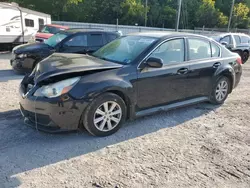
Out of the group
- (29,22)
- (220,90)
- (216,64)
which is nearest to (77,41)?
(216,64)

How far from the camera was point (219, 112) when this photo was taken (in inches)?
198

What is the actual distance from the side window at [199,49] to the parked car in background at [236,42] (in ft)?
23.2

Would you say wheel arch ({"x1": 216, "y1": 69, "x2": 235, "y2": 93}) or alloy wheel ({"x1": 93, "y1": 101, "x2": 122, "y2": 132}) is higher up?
wheel arch ({"x1": 216, "y1": 69, "x2": 235, "y2": 93})

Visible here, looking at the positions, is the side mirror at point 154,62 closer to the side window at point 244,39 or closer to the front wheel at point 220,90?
the front wheel at point 220,90

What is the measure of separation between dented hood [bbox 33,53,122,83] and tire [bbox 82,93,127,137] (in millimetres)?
492

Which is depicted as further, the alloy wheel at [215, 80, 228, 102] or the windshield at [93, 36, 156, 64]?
the alloy wheel at [215, 80, 228, 102]

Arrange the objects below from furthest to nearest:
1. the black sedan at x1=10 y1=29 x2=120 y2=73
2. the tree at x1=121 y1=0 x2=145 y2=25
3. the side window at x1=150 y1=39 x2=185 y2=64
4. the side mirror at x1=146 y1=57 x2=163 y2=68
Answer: the tree at x1=121 y1=0 x2=145 y2=25 → the black sedan at x1=10 y1=29 x2=120 y2=73 → the side window at x1=150 y1=39 x2=185 y2=64 → the side mirror at x1=146 y1=57 x2=163 y2=68

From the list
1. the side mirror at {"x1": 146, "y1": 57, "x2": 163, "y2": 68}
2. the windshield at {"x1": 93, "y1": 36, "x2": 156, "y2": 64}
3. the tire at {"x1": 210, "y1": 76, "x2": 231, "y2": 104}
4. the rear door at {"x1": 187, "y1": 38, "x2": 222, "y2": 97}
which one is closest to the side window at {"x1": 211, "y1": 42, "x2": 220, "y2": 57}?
the rear door at {"x1": 187, "y1": 38, "x2": 222, "y2": 97}

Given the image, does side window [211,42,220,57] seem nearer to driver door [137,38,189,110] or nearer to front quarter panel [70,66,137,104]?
driver door [137,38,189,110]

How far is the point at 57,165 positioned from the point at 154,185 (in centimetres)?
122

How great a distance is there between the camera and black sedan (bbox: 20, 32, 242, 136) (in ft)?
11.0

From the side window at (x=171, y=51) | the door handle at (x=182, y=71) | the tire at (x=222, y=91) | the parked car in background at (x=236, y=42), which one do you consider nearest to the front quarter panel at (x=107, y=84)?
the side window at (x=171, y=51)

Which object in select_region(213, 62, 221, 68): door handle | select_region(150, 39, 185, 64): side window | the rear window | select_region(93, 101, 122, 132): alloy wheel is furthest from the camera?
the rear window

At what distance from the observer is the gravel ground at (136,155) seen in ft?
9.14
